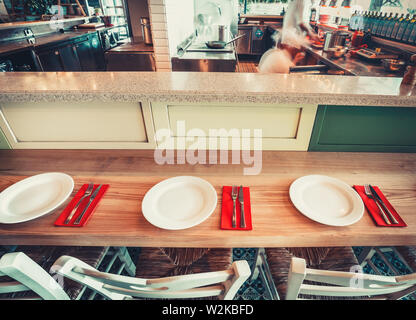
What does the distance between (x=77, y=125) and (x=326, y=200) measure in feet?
4.41

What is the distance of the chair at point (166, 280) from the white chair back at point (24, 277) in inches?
2.8

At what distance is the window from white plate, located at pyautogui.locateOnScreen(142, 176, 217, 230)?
7918 millimetres

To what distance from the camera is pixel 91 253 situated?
44.8 inches

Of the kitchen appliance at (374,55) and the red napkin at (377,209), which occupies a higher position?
the kitchen appliance at (374,55)

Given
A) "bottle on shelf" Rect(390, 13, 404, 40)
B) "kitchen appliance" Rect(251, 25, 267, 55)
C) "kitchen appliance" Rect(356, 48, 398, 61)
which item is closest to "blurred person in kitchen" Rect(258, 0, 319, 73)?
"kitchen appliance" Rect(356, 48, 398, 61)

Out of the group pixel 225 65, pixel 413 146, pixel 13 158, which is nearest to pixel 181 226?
pixel 13 158

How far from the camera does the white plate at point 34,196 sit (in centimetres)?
93

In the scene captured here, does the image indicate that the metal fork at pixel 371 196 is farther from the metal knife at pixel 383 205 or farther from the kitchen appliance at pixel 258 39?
the kitchen appliance at pixel 258 39

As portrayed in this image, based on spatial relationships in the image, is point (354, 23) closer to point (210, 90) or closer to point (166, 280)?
point (210, 90)

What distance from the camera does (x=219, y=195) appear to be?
1.04m

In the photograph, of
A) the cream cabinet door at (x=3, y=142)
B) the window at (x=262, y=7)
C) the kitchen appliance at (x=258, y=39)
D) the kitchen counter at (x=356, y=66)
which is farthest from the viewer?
the window at (x=262, y=7)

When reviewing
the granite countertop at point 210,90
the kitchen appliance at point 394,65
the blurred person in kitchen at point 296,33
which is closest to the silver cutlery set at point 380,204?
the granite countertop at point 210,90

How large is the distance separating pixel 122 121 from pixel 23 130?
0.59m

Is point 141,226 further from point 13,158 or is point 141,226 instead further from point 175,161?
point 13,158
